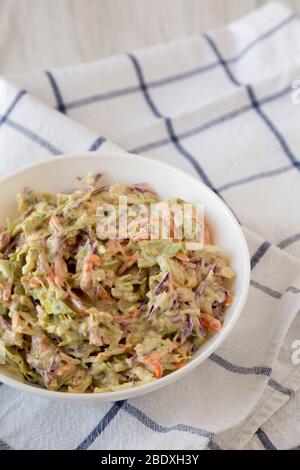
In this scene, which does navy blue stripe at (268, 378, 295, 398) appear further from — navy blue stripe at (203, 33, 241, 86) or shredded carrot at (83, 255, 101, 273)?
navy blue stripe at (203, 33, 241, 86)

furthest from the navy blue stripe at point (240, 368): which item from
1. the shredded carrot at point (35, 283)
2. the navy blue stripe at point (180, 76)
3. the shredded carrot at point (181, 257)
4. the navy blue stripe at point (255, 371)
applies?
the navy blue stripe at point (180, 76)

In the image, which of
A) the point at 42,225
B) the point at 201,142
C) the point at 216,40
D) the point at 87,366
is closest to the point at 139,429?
the point at 87,366

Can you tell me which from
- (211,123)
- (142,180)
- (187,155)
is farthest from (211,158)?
(142,180)

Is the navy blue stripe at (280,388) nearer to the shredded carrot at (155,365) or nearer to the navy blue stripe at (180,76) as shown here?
the shredded carrot at (155,365)

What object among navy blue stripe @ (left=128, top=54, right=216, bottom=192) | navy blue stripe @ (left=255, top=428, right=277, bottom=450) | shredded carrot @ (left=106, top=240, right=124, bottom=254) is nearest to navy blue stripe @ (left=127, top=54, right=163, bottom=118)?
navy blue stripe @ (left=128, top=54, right=216, bottom=192)

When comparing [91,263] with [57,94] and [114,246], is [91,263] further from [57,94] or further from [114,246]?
[57,94]
